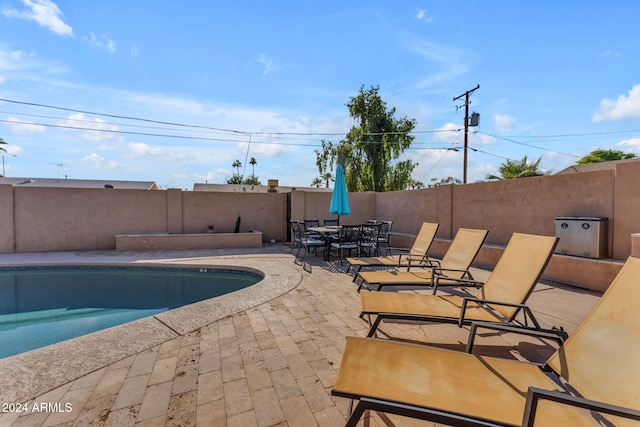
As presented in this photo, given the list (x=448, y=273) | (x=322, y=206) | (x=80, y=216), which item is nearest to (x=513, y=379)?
(x=448, y=273)

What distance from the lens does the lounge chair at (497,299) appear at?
2666mm

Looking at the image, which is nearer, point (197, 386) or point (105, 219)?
point (197, 386)

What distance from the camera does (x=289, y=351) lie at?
288 centimetres

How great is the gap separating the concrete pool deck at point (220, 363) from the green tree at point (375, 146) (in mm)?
17274

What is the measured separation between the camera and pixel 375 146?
68.6ft

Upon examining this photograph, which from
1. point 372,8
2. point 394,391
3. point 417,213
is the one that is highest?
point 372,8

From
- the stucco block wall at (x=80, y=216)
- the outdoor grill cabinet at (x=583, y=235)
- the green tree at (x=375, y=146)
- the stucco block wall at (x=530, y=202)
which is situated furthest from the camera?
the green tree at (x=375, y=146)

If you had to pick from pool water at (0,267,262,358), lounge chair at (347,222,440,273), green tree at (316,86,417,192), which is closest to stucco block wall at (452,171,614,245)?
lounge chair at (347,222,440,273)

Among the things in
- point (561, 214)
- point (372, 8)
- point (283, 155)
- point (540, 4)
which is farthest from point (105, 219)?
point (283, 155)

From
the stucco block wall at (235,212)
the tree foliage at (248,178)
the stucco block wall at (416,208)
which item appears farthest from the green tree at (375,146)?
the tree foliage at (248,178)

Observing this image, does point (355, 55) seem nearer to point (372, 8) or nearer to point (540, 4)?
point (372, 8)

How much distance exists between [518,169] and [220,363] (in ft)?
59.3

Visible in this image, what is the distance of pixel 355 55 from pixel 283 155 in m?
13.1

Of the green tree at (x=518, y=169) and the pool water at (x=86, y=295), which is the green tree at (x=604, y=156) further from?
the pool water at (x=86, y=295)
